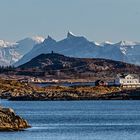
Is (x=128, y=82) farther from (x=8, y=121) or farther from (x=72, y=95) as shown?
(x=8, y=121)

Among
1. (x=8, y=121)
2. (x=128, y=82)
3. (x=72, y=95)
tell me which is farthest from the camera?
(x=128, y=82)

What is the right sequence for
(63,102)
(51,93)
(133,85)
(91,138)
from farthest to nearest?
(133,85) → (51,93) → (63,102) → (91,138)

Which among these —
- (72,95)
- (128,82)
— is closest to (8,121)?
(72,95)

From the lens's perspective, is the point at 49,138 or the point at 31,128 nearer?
the point at 49,138

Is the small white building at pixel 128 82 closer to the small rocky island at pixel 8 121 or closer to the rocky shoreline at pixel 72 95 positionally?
the rocky shoreline at pixel 72 95

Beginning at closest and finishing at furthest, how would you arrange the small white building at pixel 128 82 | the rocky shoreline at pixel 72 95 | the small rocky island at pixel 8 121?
the small rocky island at pixel 8 121
the rocky shoreline at pixel 72 95
the small white building at pixel 128 82

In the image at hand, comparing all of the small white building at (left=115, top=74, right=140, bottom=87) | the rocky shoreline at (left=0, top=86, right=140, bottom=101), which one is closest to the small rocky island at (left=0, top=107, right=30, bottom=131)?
the rocky shoreline at (left=0, top=86, right=140, bottom=101)

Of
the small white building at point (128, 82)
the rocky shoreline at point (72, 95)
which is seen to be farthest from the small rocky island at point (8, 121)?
the small white building at point (128, 82)

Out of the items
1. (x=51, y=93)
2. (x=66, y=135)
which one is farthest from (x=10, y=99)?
(x=66, y=135)

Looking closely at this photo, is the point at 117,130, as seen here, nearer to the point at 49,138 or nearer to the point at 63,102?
the point at 49,138

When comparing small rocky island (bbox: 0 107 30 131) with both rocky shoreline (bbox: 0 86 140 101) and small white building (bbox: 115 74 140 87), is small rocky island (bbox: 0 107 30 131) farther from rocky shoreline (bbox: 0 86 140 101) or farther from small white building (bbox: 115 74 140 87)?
small white building (bbox: 115 74 140 87)

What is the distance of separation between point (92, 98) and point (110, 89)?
19.5 meters

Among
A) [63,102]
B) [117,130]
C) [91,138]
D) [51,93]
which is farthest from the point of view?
[51,93]

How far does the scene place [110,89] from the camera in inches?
6334
